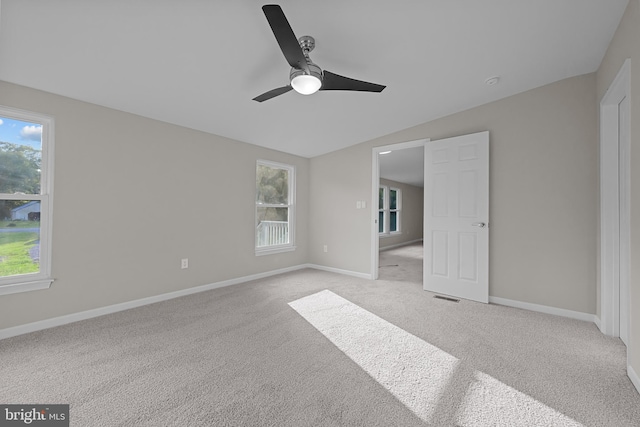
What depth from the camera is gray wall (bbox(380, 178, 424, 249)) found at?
28.3 ft

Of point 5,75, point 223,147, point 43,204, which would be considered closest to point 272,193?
point 223,147

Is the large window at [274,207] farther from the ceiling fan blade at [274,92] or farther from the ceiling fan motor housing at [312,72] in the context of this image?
the ceiling fan motor housing at [312,72]

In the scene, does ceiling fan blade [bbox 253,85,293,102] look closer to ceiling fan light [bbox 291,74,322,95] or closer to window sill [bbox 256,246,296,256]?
ceiling fan light [bbox 291,74,322,95]

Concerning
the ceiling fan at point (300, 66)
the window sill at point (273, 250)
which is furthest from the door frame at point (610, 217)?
the window sill at point (273, 250)

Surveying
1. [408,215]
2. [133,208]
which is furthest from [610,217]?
[408,215]

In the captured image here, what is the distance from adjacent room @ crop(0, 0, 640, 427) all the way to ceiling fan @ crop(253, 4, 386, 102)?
2 centimetres

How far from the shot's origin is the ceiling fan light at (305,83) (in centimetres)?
186

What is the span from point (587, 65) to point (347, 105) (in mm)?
2369

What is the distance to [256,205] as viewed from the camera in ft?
14.3

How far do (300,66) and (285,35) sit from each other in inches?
11.3

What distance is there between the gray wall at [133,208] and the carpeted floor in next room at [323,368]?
0.37 meters

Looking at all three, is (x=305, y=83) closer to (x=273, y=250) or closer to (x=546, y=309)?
(x=273, y=250)

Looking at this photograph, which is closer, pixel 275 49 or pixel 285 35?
pixel 285 35

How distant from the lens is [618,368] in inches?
75.4
